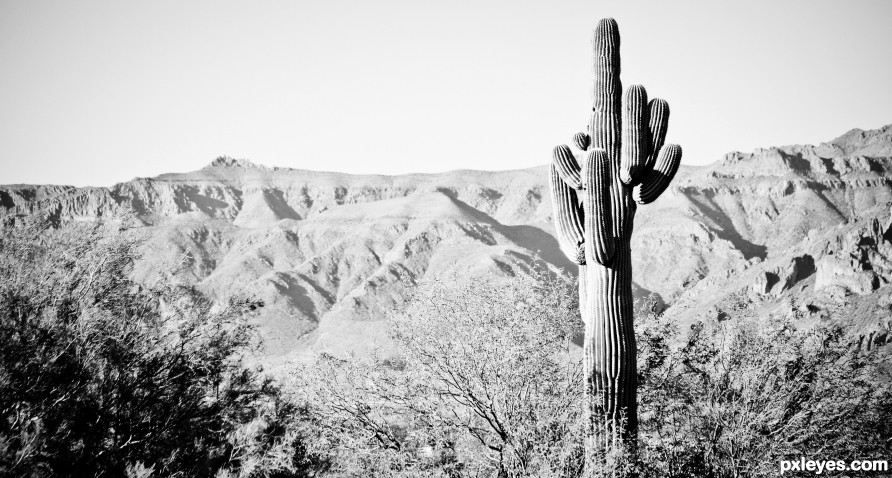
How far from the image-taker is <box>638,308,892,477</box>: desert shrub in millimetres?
9086

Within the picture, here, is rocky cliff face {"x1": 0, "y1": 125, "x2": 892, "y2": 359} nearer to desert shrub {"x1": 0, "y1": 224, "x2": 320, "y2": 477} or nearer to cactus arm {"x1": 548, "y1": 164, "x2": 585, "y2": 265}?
cactus arm {"x1": 548, "y1": 164, "x2": 585, "y2": 265}

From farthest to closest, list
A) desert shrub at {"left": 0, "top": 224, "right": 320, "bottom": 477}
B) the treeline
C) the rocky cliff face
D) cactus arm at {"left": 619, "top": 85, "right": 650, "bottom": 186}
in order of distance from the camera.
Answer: the rocky cliff face, cactus arm at {"left": 619, "top": 85, "right": 650, "bottom": 186}, the treeline, desert shrub at {"left": 0, "top": 224, "right": 320, "bottom": 477}

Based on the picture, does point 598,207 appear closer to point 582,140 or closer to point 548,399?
point 582,140

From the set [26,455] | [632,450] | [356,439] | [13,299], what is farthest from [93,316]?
[632,450]

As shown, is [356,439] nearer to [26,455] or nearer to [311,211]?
[26,455]

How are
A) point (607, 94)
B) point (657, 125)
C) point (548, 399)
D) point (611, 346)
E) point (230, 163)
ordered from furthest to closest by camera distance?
point (230, 163) < point (607, 94) < point (657, 125) < point (611, 346) < point (548, 399)

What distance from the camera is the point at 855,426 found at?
10.7 m

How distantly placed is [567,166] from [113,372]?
7.45 metres

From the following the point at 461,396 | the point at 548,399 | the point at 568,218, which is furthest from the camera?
the point at 568,218

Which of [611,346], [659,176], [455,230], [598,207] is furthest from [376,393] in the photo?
[455,230]

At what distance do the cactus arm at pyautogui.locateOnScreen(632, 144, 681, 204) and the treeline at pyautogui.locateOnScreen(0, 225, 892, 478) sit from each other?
276 centimetres

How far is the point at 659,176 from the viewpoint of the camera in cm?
1078

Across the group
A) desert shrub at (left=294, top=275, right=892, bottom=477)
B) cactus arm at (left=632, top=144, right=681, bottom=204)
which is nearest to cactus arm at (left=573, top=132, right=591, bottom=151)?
cactus arm at (left=632, top=144, right=681, bottom=204)

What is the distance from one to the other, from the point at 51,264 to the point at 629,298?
29.3 ft
